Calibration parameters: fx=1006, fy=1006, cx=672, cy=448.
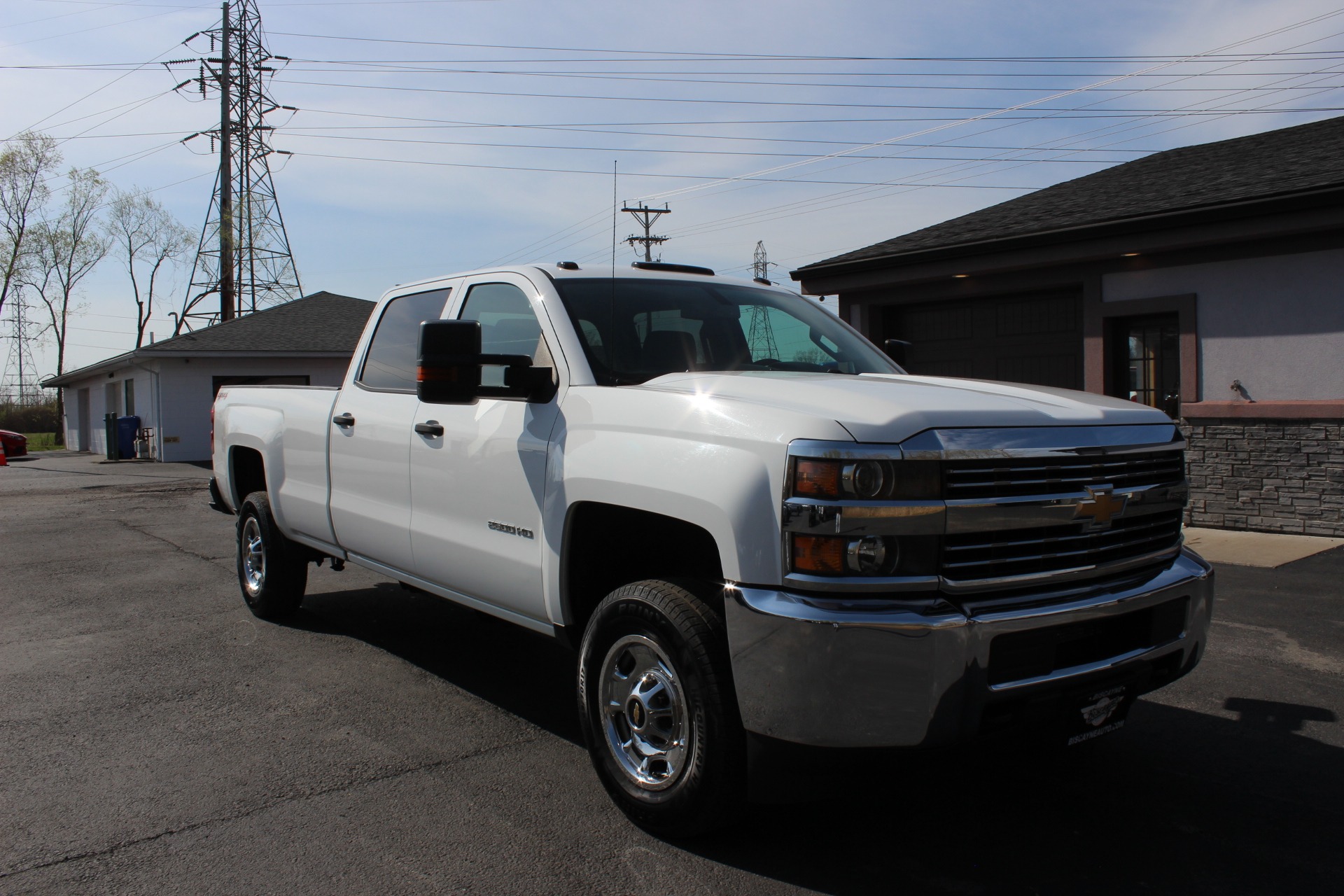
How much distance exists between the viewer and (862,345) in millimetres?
4812

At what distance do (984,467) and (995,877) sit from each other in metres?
1.27

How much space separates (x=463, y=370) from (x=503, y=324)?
0.78 meters

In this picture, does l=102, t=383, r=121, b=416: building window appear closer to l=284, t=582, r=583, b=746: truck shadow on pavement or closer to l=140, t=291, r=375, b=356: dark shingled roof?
l=140, t=291, r=375, b=356: dark shingled roof

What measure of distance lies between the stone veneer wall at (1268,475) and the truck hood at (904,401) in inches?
264

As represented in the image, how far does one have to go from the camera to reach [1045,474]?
3.06 meters

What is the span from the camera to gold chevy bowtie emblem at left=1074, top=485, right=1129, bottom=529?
3.11 meters

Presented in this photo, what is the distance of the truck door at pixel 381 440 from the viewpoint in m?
4.89

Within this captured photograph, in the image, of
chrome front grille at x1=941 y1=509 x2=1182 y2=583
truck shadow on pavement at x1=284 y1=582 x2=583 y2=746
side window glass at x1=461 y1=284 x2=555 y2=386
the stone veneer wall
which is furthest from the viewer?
the stone veneer wall

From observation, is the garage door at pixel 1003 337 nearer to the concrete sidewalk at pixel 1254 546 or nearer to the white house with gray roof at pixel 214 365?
the concrete sidewalk at pixel 1254 546

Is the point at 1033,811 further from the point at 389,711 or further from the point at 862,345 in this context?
the point at 389,711

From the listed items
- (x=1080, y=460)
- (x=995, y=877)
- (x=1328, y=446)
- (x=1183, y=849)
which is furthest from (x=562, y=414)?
(x=1328, y=446)

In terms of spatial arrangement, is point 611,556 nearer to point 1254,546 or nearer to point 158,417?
point 1254,546

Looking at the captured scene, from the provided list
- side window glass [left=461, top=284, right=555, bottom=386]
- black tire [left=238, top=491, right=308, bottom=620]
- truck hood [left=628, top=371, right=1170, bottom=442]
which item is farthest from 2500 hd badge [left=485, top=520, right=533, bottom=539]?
black tire [left=238, top=491, right=308, bottom=620]

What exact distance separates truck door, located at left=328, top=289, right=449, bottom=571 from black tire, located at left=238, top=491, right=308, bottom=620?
1.09m
